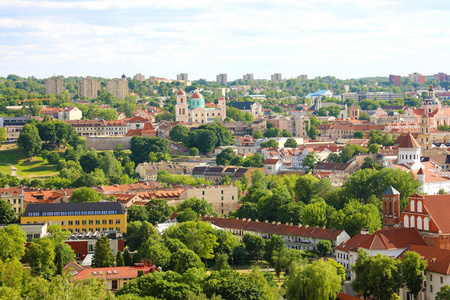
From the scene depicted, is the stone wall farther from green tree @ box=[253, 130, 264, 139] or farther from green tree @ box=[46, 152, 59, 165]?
green tree @ box=[253, 130, 264, 139]

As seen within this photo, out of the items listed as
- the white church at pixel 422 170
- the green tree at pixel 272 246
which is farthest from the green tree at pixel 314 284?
the white church at pixel 422 170

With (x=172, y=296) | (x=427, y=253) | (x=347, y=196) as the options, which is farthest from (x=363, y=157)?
(x=172, y=296)

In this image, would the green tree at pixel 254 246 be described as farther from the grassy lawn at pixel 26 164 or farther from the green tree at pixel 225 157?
the green tree at pixel 225 157

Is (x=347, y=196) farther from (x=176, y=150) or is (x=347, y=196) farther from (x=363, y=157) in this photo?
(x=176, y=150)

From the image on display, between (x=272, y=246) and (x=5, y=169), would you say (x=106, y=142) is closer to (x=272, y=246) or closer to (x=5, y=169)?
(x=5, y=169)

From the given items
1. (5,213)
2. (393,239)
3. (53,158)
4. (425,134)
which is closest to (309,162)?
(425,134)

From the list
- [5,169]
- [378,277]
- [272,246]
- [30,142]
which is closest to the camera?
[378,277]

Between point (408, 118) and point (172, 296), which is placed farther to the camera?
point (408, 118)
